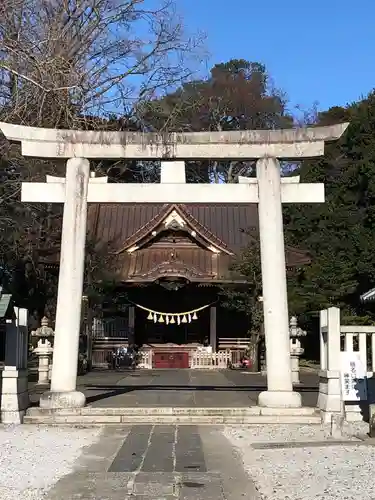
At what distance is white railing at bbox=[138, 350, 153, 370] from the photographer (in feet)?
93.4

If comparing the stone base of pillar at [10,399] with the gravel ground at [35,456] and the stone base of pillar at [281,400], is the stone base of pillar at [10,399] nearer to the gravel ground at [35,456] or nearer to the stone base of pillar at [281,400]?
the gravel ground at [35,456]

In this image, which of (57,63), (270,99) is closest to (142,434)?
(57,63)

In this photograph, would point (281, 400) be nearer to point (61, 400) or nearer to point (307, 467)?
point (61, 400)

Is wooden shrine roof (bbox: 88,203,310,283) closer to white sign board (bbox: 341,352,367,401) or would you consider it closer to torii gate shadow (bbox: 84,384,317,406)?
torii gate shadow (bbox: 84,384,317,406)

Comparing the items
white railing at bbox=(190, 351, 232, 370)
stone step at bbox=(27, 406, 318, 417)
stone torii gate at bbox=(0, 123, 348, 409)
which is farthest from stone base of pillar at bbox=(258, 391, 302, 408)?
white railing at bbox=(190, 351, 232, 370)

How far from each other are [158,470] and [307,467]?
174 cm

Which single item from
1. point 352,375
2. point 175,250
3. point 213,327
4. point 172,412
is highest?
point 175,250

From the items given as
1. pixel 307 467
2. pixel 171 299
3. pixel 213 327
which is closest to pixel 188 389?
pixel 307 467

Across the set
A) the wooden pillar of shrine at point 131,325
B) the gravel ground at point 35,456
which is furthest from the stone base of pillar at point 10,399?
the wooden pillar of shrine at point 131,325

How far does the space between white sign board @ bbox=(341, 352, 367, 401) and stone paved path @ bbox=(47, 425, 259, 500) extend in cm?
294

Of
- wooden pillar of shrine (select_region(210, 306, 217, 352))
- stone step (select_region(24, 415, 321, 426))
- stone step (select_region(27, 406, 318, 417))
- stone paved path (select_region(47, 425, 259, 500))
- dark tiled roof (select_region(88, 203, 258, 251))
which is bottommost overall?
stone paved path (select_region(47, 425, 259, 500))

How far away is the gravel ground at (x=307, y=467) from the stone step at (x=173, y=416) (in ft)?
2.82

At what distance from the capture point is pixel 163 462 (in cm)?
796

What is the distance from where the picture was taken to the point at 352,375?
38.8 ft
